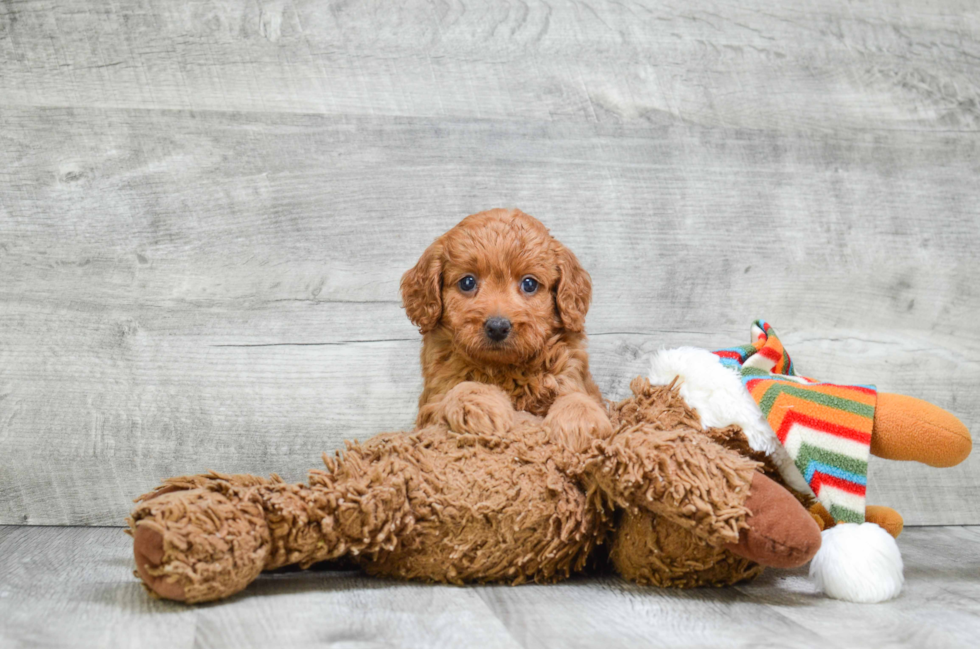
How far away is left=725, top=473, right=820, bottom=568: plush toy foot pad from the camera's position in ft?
4.59

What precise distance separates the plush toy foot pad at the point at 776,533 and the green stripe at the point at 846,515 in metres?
0.16

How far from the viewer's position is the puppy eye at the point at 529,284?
5.72ft

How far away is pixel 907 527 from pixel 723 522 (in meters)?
1.28

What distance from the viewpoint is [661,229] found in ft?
7.90

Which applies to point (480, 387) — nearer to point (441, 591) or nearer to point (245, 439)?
point (441, 591)

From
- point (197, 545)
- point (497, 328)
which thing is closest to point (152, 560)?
point (197, 545)

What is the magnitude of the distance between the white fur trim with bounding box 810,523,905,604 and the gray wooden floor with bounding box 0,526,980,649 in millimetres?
27

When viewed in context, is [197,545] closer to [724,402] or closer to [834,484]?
[724,402]

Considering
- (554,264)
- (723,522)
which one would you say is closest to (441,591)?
(723,522)

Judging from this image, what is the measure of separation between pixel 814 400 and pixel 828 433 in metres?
0.07

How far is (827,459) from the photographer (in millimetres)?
1581

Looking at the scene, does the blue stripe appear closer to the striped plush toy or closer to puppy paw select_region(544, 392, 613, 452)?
the striped plush toy

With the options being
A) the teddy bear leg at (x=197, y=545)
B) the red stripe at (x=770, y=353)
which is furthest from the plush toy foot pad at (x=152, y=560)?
the red stripe at (x=770, y=353)

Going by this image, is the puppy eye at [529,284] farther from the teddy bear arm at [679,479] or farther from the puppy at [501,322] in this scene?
the teddy bear arm at [679,479]
